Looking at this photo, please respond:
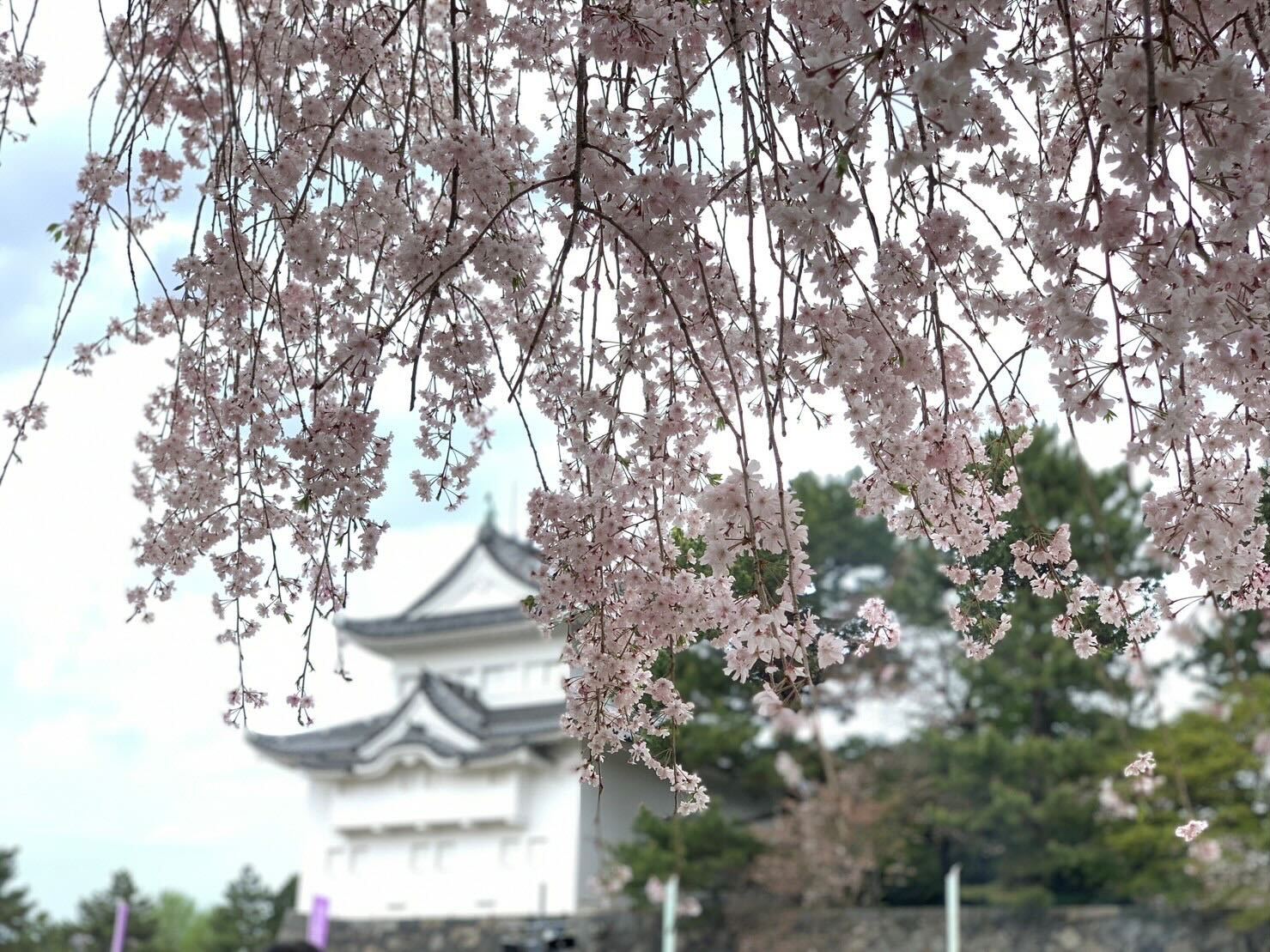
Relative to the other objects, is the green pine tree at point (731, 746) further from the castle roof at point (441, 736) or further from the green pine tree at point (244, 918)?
the green pine tree at point (244, 918)

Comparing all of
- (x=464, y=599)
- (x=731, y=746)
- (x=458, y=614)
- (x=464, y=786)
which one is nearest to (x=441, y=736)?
(x=464, y=786)

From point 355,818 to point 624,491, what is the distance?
1084 cm

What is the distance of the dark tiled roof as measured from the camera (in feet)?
39.8

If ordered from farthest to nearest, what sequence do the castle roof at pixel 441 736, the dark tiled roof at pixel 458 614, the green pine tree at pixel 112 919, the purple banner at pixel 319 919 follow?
the green pine tree at pixel 112 919
the dark tiled roof at pixel 458 614
the castle roof at pixel 441 736
the purple banner at pixel 319 919

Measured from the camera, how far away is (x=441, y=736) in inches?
444

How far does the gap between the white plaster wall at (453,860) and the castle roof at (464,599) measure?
164 cm

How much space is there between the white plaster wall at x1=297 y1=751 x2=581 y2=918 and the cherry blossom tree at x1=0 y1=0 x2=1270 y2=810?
29.7 feet

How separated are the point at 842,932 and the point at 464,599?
205 inches

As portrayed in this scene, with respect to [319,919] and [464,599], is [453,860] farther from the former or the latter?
[464,599]

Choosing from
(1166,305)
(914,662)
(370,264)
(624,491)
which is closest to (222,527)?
(370,264)

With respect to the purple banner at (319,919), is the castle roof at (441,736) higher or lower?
higher

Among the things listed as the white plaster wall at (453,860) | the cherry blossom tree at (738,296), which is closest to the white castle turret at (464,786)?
the white plaster wall at (453,860)

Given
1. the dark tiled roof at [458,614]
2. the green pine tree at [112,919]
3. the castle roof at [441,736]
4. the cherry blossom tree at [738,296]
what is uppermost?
the dark tiled roof at [458,614]

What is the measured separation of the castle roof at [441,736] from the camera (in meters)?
10.6
